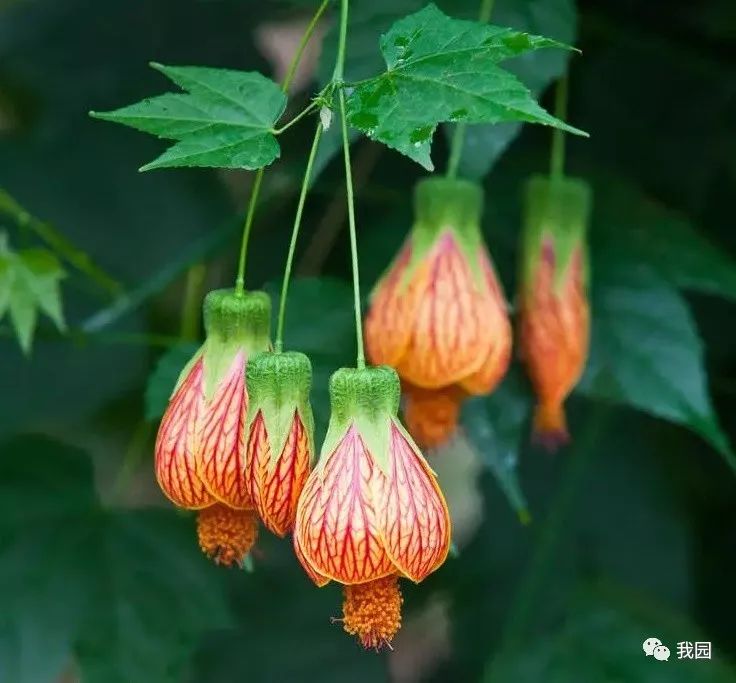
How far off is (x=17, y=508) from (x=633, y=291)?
491 mm

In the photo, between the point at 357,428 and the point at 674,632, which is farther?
the point at 674,632

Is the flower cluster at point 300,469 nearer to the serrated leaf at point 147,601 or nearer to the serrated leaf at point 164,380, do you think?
the serrated leaf at point 164,380

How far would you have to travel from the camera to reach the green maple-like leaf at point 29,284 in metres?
0.75

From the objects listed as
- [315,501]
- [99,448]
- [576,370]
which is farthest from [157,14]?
[315,501]

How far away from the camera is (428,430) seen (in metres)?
0.68

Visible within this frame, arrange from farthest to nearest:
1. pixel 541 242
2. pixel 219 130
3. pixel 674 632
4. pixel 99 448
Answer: pixel 99 448, pixel 674 632, pixel 541 242, pixel 219 130

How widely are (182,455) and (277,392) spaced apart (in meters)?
0.05

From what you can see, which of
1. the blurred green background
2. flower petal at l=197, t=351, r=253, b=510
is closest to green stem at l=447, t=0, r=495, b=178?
the blurred green background

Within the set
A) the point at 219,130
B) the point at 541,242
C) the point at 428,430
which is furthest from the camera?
the point at 541,242

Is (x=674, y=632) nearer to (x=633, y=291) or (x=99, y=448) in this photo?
(x=633, y=291)

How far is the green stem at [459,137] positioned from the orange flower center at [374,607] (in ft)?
0.93

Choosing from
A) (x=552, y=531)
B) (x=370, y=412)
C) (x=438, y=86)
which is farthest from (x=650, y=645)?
(x=438, y=86)

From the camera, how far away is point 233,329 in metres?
0.59

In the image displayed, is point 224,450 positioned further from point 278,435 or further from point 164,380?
point 164,380
